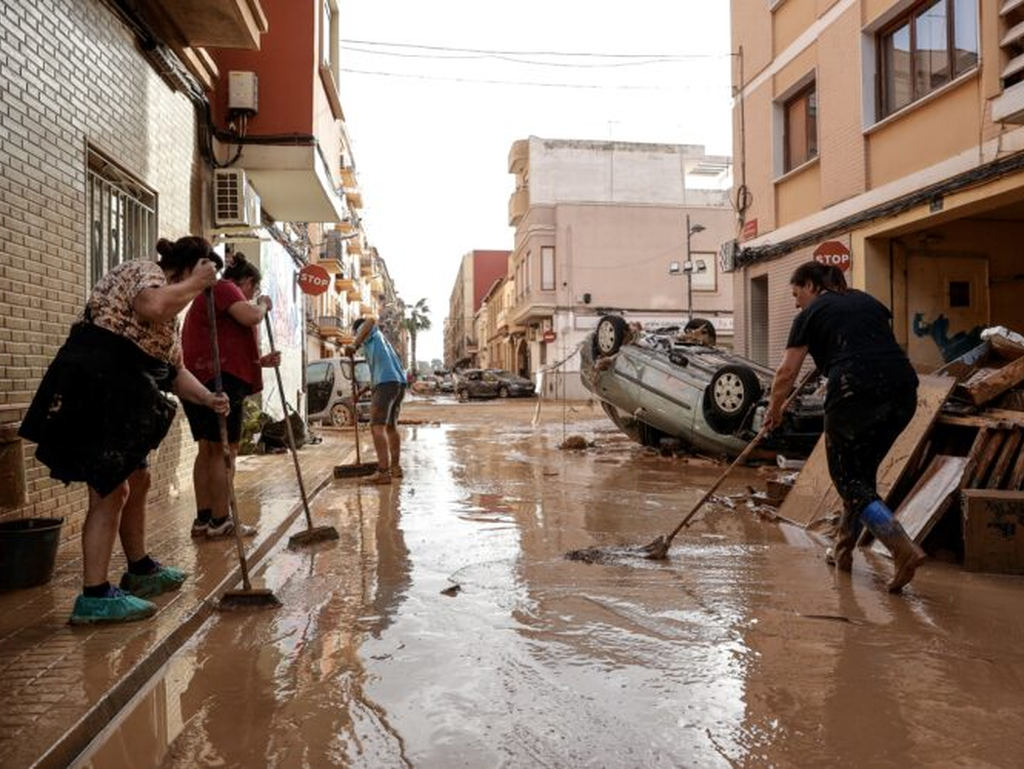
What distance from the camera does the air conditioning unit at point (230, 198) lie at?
9.09m

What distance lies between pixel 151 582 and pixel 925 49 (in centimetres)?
1110

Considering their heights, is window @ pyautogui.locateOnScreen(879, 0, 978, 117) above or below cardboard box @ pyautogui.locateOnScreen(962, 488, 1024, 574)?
above

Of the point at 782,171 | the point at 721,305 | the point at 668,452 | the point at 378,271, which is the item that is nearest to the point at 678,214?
the point at 721,305

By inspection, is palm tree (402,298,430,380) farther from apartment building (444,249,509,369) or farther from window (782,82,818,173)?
window (782,82,818,173)

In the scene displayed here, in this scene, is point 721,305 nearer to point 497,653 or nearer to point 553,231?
point 553,231

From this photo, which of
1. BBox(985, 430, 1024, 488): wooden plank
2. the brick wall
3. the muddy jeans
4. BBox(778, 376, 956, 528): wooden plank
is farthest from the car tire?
the brick wall

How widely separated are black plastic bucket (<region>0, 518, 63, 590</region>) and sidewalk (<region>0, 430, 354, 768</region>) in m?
0.07

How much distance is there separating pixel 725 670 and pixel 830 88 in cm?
1158

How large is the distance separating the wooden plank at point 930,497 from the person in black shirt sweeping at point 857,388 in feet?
2.20

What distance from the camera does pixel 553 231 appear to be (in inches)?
1519

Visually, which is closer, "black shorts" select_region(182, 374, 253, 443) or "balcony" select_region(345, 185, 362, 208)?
"black shorts" select_region(182, 374, 253, 443)

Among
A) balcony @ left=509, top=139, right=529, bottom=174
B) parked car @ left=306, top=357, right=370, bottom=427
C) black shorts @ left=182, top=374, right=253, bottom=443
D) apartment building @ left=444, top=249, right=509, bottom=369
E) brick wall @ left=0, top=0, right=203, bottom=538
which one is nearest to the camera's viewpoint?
brick wall @ left=0, top=0, right=203, bottom=538

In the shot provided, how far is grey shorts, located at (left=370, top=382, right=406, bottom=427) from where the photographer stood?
8477 mm

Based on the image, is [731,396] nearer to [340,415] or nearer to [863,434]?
[863,434]
